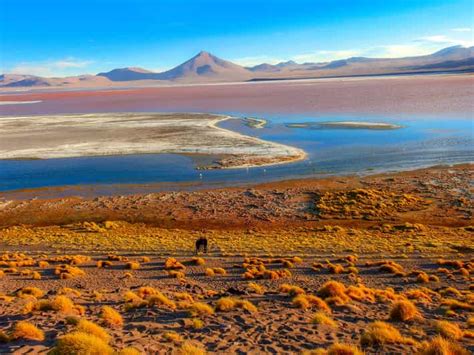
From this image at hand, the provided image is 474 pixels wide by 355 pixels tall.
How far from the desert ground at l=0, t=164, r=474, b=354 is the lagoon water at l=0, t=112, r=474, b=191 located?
3.46 meters

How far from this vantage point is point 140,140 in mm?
57344

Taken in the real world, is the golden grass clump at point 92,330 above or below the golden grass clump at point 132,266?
above

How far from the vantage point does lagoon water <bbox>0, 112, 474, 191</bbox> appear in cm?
3900

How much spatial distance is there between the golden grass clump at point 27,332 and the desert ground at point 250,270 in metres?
0.03

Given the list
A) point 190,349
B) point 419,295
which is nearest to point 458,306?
point 419,295

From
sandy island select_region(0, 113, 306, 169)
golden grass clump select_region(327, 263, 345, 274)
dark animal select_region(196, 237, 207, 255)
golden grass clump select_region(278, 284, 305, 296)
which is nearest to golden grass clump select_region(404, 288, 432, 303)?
golden grass clump select_region(327, 263, 345, 274)

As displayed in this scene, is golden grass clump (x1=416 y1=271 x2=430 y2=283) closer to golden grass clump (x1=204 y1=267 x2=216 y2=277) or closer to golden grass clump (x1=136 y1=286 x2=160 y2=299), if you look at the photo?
golden grass clump (x1=204 y1=267 x2=216 y2=277)

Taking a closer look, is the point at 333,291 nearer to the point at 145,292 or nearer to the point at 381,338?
the point at 381,338

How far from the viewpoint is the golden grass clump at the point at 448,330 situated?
9.78 m

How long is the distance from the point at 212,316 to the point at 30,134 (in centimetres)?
6248

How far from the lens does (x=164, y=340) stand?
9805 millimetres

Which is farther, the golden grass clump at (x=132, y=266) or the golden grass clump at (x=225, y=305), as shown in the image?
the golden grass clump at (x=132, y=266)

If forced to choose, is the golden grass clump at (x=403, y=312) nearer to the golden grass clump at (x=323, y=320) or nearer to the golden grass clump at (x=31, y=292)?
the golden grass clump at (x=323, y=320)

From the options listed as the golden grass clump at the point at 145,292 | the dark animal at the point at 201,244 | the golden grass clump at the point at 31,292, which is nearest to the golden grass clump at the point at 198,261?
the dark animal at the point at 201,244
